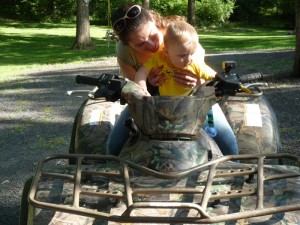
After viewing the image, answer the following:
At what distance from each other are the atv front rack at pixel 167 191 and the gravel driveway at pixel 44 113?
181cm

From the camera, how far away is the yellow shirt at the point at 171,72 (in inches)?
136

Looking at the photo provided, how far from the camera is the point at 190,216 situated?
91.4 inches

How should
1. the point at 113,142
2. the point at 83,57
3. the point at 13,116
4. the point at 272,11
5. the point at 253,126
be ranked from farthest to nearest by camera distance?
1. the point at 272,11
2. the point at 83,57
3. the point at 13,116
4. the point at 253,126
5. the point at 113,142

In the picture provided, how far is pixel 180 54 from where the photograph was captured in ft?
10.5

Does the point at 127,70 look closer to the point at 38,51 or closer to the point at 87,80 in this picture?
the point at 87,80

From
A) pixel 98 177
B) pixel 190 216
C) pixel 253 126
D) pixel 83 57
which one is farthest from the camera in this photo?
pixel 83 57

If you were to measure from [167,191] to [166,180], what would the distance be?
8.0 inches

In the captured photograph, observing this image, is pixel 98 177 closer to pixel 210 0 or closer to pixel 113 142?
pixel 113 142

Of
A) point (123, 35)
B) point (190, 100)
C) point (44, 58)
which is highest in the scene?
point (123, 35)

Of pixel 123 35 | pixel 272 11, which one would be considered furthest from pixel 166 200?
pixel 272 11

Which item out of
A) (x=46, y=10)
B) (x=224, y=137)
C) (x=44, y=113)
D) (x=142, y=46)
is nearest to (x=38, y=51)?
(x=44, y=113)

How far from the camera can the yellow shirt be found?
3445 mm

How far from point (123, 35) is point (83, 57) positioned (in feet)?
42.2

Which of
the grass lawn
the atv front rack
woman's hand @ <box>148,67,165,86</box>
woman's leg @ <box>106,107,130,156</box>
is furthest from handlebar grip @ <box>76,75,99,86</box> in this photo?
the grass lawn
